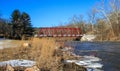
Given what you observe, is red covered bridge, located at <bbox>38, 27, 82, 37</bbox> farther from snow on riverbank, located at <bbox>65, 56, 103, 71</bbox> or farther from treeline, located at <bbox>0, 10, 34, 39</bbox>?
snow on riverbank, located at <bbox>65, 56, 103, 71</bbox>

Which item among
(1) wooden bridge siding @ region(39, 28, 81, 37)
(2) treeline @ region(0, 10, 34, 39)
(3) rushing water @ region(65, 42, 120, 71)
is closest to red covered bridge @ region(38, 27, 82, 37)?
(1) wooden bridge siding @ region(39, 28, 81, 37)

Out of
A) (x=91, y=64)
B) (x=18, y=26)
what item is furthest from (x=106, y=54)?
(x=18, y=26)

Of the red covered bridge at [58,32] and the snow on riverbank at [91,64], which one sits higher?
the red covered bridge at [58,32]

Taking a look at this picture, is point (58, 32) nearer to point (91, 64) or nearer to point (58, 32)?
point (58, 32)

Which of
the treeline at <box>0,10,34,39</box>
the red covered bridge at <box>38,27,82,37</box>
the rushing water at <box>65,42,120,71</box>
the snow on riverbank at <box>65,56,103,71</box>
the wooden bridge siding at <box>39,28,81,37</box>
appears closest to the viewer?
the snow on riverbank at <box>65,56,103,71</box>

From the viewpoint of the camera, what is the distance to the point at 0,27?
61344mm

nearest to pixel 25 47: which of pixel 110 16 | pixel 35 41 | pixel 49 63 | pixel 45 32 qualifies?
pixel 35 41

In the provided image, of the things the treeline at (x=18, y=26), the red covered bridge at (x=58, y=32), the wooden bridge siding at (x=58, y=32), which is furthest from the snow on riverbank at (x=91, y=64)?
the wooden bridge siding at (x=58, y=32)

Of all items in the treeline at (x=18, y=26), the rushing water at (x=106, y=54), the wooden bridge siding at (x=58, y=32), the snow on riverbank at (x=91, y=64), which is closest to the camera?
the snow on riverbank at (x=91, y=64)

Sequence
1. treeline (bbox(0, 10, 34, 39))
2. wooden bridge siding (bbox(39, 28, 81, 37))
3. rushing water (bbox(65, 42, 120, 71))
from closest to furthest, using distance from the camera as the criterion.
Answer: rushing water (bbox(65, 42, 120, 71)) < treeline (bbox(0, 10, 34, 39)) < wooden bridge siding (bbox(39, 28, 81, 37))

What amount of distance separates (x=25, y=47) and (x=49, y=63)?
6877 millimetres

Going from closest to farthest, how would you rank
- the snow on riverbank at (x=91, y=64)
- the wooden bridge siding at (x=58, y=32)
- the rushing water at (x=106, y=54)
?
1. the snow on riverbank at (x=91, y=64)
2. the rushing water at (x=106, y=54)
3. the wooden bridge siding at (x=58, y=32)

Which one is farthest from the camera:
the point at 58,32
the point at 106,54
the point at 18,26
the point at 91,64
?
the point at 58,32

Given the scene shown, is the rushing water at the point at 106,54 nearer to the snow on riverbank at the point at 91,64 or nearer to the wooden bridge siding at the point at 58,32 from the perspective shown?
the snow on riverbank at the point at 91,64
